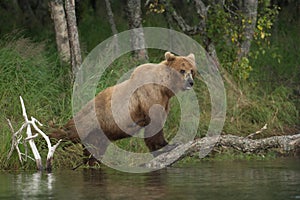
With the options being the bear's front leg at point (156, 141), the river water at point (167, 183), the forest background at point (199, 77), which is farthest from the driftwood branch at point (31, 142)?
the bear's front leg at point (156, 141)

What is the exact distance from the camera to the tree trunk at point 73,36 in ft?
48.1

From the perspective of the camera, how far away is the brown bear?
12.2 meters

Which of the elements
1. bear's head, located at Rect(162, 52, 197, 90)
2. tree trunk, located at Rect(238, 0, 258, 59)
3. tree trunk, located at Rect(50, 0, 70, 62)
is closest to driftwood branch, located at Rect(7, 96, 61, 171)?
bear's head, located at Rect(162, 52, 197, 90)

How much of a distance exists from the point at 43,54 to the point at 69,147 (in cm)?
368

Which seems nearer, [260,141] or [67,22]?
[260,141]

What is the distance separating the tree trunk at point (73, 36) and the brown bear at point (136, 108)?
2.30 m

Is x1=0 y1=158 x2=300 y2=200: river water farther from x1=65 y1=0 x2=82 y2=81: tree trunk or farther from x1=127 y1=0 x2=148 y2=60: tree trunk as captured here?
x1=127 y1=0 x2=148 y2=60: tree trunk

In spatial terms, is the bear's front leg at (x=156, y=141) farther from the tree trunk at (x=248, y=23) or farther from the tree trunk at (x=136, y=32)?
the tree trunk at (x=248, y=23)

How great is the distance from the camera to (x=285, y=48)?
18.6 m

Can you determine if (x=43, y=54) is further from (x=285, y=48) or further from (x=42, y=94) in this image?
(x=285, y=48)

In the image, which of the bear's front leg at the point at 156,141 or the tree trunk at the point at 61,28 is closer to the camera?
the bear's front leg at the point at 156,141

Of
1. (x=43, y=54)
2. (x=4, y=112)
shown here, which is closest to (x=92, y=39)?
(x=43, y=54)

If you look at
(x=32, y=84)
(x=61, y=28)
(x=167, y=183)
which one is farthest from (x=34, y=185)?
(x=61, y=28)

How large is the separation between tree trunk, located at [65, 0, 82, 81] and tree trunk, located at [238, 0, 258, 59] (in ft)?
10.5
